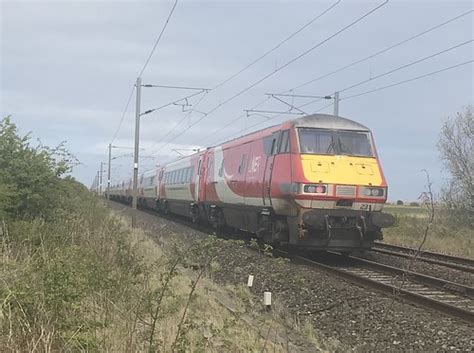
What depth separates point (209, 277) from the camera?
11648 mm

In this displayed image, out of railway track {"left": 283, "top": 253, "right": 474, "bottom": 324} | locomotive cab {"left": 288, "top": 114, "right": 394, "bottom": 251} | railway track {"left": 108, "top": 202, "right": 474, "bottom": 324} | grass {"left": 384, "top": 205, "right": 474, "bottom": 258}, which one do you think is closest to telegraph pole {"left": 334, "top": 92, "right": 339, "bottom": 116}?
grass {"left": 384, "top": 205, "right": 474, "bottom": 258}

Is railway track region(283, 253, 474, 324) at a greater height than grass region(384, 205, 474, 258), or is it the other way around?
grass region(384, 205, 474, 258)

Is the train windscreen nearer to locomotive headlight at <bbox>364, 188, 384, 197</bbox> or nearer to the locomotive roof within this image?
the locomotive roof

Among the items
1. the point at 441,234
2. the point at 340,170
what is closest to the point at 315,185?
the point at 340,170

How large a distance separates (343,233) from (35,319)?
9.21 metres

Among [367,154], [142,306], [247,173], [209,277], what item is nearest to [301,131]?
[367,154]

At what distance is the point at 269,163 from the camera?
14.8m

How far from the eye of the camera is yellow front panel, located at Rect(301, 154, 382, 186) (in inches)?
522

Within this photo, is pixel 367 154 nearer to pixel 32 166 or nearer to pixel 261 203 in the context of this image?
pixel 261 203

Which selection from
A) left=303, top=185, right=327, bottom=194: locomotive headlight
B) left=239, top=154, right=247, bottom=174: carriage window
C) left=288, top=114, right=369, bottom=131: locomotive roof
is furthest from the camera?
left=239, top=154, right=247, bottom=174: carriage window

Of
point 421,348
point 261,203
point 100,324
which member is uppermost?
point 261,203

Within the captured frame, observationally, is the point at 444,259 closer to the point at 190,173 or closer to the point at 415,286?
the point at 415,286

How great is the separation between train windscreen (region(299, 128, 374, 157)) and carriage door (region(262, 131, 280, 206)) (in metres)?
0.94

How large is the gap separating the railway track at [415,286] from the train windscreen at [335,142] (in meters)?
2.47
